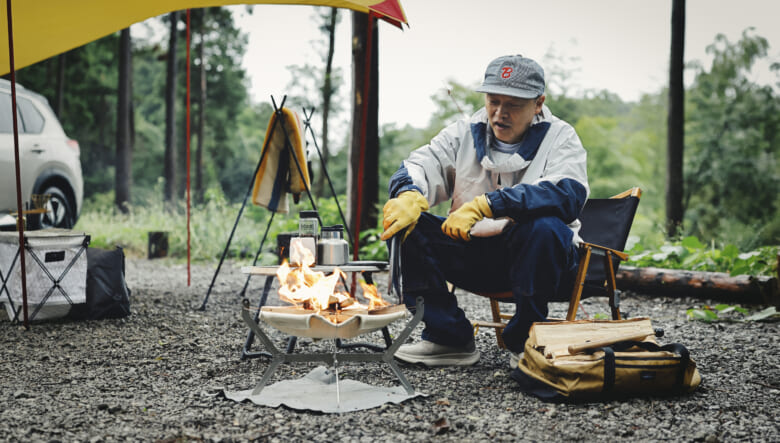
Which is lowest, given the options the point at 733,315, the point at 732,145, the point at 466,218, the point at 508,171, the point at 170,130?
the point at 733,315

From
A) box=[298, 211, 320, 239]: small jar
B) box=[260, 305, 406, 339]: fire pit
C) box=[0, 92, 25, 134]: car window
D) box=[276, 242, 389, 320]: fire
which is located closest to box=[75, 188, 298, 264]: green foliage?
box=[0, 92, 25, 134]: car window

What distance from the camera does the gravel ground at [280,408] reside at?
188cm

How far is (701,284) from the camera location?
4605 millimetres

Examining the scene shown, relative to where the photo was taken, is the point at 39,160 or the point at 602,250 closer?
the point at 602,250

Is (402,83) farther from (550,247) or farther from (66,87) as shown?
(550,247)

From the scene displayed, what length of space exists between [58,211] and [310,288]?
452cm

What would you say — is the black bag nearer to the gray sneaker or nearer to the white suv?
the white suv

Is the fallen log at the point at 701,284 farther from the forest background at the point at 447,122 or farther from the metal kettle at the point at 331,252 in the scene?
the forest background at the point at 447,122

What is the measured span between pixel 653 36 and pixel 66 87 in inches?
731

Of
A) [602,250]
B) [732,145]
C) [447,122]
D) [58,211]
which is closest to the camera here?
[602,250]

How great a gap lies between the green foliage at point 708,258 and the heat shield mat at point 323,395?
11.3 feet

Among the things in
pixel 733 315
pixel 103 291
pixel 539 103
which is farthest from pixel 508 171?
pixel 103 291

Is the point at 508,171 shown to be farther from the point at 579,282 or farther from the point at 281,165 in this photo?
the point at 281,165

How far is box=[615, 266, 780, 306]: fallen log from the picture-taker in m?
4.28
